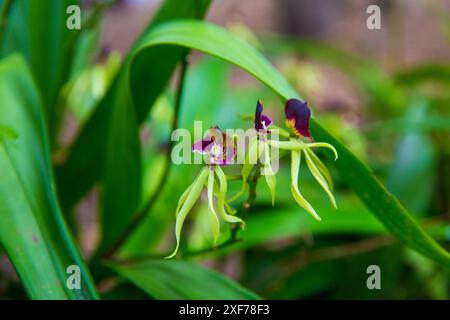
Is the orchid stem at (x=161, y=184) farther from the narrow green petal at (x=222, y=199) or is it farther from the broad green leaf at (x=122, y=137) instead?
the narrow green petal at (x=222, y=199)

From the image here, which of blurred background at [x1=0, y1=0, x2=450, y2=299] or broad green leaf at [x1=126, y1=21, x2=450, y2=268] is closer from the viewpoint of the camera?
broad green leaf at [x1=126, y1=21, x2=450, y2=268]

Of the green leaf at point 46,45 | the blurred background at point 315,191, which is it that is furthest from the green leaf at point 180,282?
the green leaf at point 46,45

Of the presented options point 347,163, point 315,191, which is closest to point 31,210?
point 347,163

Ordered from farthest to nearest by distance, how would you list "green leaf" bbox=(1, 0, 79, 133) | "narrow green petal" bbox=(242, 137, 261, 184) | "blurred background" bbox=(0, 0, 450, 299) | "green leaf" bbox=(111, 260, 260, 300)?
"blurred background" bbox=(0, 0, 450, 299) → "green leaf" bbox=(1, 0, 79, 133) → "green leaf" bbox=(111, 260, 260, 300) → "narrow green petal" bbox=(242, 137, 261, 184)

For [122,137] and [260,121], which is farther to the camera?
[122,137]

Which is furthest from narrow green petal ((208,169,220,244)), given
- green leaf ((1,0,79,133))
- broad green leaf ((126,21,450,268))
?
green leaf ((1,0,79,133))

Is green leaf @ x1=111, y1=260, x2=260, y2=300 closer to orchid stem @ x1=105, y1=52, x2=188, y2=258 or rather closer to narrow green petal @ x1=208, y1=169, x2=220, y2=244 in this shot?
orchid stem @ x1=105, y1=52, x2=188, y2=258

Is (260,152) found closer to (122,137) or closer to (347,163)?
(347,163)
